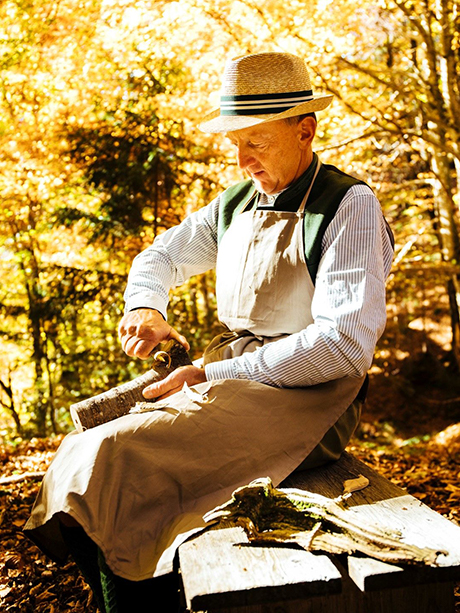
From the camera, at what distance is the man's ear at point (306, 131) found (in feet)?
7.44

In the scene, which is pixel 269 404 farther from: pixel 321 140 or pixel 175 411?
pixel 321 140

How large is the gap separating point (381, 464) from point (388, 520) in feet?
10.00

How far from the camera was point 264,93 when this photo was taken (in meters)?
2.20

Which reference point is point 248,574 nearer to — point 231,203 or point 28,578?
point 231,203

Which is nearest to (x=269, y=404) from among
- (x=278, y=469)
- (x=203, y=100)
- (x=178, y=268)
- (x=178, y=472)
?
(x=278, y=469)

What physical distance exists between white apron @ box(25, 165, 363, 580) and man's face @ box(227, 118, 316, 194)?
8.0 inches

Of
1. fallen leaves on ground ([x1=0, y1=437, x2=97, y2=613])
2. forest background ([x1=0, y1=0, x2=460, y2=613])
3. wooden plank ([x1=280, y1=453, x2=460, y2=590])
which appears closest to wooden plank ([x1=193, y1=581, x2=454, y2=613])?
wooden plank ([x1=280, y1=453, x2=460, y2=590])

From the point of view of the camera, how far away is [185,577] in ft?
4.56

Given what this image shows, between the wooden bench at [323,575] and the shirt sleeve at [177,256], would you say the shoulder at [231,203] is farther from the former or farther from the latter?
the wooden bench at [323,575]

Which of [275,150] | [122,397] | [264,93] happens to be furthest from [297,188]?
[122,397]

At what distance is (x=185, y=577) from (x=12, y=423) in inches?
332

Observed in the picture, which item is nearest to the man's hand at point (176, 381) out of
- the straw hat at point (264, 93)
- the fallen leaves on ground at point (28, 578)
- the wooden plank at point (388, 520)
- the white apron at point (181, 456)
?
the white apron at point (181, 456)

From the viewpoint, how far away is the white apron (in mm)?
1655

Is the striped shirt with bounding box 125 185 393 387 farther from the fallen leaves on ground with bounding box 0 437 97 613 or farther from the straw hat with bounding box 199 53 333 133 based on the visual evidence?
the fallen leaves on ground with bounding box 0 437 97 613
